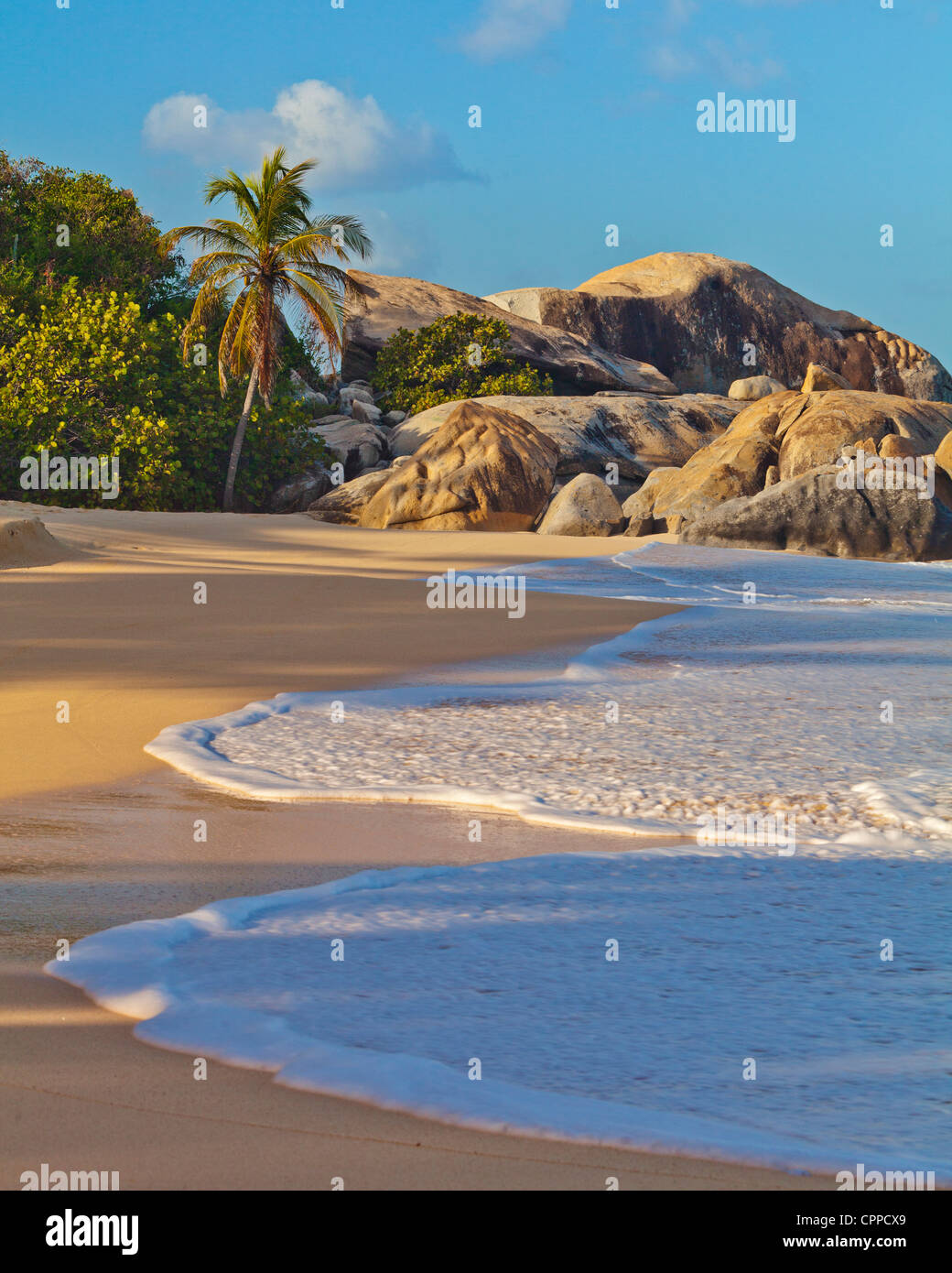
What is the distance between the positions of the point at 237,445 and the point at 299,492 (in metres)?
2.14

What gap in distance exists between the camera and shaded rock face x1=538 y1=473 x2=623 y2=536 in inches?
935

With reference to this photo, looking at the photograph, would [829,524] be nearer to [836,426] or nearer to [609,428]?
[836,426]

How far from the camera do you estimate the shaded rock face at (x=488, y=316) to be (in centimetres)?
4081

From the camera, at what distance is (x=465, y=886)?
4.04m

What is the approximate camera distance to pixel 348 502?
80.2ft

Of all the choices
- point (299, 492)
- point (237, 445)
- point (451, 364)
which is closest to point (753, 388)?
point (451, 364)

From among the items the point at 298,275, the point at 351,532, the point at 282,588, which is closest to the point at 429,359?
the point at 298,275

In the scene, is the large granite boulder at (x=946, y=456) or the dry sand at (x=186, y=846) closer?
the dry sand at (x=186, y=846)

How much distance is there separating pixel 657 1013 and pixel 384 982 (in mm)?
677

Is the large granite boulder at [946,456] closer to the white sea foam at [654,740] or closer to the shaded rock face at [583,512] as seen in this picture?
the shaded rock face at [583,512]

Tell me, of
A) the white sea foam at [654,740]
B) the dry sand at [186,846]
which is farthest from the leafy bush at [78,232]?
the white sea foam at [654,740]

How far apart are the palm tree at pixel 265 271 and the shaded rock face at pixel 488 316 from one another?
1225cm

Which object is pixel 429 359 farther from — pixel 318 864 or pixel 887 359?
pixel 318 864
